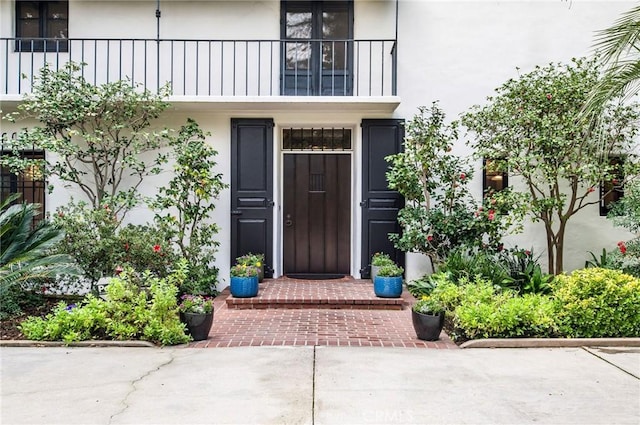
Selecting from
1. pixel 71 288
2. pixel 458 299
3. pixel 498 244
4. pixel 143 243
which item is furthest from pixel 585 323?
pixel 71 288

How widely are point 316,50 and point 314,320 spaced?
489 cm

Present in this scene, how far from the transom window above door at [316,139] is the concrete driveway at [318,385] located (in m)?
4.58

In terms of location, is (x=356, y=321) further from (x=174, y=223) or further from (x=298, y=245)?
(x=174, y=223)

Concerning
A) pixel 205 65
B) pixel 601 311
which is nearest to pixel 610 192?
pixel 601 311

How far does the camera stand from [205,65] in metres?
8.69

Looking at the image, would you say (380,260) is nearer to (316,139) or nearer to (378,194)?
(378,194)

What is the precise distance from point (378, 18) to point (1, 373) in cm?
756

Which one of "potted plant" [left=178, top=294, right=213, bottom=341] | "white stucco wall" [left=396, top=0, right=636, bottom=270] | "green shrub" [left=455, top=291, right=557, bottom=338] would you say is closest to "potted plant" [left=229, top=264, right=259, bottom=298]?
"potted plant" [left=178, top=294, right=213, bottom=341]

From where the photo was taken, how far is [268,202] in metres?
8.59

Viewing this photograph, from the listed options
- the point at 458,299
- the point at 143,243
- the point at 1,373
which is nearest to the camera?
the point at 1,373

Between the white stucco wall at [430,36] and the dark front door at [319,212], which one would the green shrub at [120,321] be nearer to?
the white stucco wall at [430,36]

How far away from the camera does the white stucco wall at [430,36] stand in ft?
28.2

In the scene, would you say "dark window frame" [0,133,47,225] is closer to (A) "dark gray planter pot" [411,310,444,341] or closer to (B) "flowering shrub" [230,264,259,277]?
(B) "flowering shrub" [230,264,259,277]

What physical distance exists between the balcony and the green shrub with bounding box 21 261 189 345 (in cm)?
431
